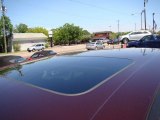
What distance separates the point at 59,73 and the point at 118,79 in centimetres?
67

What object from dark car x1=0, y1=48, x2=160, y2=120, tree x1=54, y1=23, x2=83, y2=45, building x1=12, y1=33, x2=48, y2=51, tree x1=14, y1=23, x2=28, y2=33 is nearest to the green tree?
tree x1=14, y1=23, x2=28, y2=33

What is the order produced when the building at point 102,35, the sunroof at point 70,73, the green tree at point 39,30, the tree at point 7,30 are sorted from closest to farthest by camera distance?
the sunroof at point 70,73, the tree at point 7,30, the building at point 102,35, the green tree at point 39,30

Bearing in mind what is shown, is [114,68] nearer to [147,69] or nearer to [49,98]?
[147,69]

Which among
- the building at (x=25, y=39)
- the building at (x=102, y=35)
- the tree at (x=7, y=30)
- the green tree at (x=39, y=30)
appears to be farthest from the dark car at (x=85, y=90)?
the green tree at (x=39, y=30)

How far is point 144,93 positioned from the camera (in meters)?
2.08

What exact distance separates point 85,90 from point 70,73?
2.00 feet

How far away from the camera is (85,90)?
2055 millimetres

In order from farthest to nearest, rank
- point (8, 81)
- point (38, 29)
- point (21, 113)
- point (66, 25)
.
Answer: point (38, 29) → point (66, 25) → point (8, 81) → point (21, 113)

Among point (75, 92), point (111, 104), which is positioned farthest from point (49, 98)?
point (111, 104)

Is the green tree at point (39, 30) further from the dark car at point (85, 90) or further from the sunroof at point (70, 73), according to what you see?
the dark car at point (85, 90)

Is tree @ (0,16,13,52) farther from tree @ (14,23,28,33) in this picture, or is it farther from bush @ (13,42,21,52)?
tree @ (14,23,28,33)

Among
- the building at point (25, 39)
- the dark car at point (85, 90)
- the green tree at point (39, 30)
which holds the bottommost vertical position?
the dark car at point (85, 90)

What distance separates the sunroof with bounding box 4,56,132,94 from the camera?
2225 millimetres

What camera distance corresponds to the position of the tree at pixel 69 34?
91312mm
